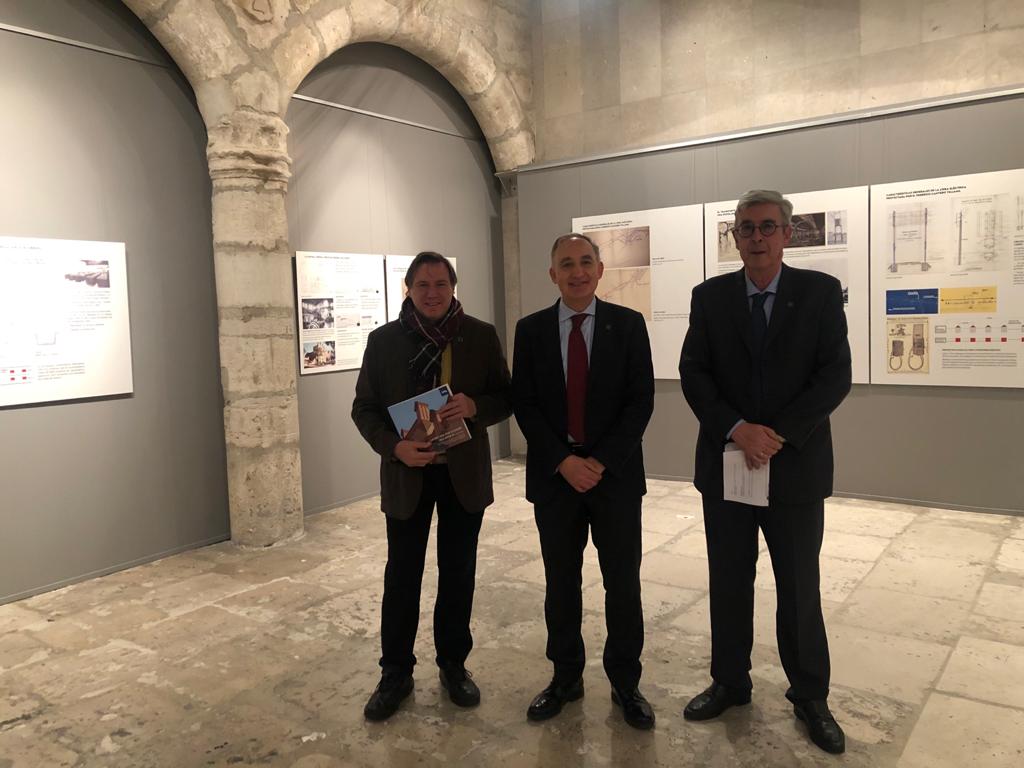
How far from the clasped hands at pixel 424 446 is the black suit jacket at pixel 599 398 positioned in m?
0.23

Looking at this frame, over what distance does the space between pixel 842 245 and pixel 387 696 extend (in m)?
5.18

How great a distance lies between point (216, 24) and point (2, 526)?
11.4 feet

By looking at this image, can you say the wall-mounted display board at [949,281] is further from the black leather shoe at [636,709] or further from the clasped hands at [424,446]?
the clasped hands at [424,446]

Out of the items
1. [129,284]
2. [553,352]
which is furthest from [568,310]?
[129,284]

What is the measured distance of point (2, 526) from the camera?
15.6ft

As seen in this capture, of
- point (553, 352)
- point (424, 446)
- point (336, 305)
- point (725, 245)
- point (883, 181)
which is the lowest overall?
point (424, 446)

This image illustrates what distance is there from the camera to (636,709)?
3.07 metres

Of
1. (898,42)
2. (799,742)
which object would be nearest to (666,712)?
(799,742)

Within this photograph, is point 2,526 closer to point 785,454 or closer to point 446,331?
point 446,331

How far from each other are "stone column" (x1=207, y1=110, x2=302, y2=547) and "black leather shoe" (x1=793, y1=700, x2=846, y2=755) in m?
4.03

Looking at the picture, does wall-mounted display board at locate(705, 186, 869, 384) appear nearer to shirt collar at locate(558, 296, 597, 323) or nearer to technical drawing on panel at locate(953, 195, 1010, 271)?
technical drawing on panel at locate(953, 195, 1010, 271)

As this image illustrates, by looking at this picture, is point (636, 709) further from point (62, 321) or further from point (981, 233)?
point (981, 233)

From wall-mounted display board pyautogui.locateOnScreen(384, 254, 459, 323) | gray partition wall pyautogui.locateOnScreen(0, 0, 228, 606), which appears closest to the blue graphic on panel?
wall-mounted display board pyautogui.locateOnScreen(384, 254, 459, 323)

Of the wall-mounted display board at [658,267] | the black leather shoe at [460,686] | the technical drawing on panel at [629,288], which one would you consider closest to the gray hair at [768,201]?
the black leather shoe at [460,686]
